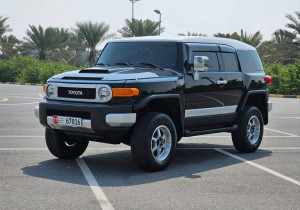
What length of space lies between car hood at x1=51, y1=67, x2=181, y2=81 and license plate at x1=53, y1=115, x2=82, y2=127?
0.60 m

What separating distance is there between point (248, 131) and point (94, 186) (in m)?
4.00

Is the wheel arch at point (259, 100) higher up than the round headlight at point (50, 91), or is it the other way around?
the round headlight at point (50, 91)

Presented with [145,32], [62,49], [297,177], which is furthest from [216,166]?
[62,49]

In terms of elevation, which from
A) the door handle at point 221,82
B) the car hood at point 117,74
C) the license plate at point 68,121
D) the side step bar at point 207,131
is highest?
the car hood at point 117,74

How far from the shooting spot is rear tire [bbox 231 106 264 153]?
930cm

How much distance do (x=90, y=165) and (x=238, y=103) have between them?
2943 millimetres

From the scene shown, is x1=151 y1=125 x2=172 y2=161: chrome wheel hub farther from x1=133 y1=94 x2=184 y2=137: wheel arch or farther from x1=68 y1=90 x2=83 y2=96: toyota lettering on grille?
x1=68 y1=90 x2=83 y2=96: toyota lettering on grille

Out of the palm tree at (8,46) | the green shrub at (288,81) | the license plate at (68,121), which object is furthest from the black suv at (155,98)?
the palm tree at (8,46)

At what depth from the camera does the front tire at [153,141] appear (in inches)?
283

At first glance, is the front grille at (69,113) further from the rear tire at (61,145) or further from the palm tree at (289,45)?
the palm tree at (289,45)

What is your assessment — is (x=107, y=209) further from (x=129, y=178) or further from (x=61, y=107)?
(x=61, y=107)

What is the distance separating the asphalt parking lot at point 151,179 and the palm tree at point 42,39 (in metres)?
44.7

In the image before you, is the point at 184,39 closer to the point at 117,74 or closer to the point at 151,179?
the point at 117,74

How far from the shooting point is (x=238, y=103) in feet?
30.6
